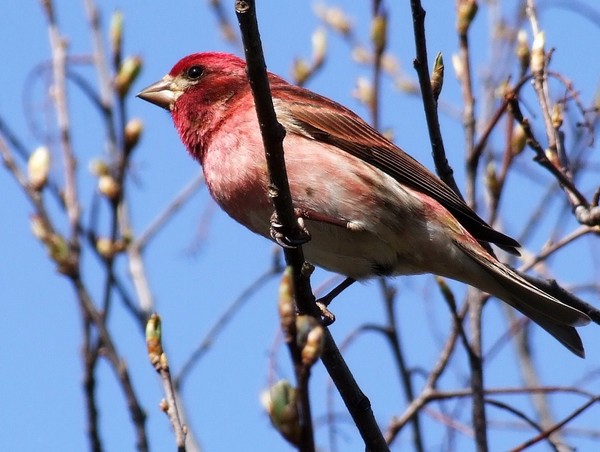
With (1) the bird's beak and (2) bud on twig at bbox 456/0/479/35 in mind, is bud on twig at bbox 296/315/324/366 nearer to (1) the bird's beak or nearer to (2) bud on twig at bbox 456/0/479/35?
(2) bud on twig at bbox 456/0/479/35

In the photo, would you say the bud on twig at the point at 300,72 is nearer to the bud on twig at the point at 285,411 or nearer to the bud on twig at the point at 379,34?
the bud on twig at the point at 379,34

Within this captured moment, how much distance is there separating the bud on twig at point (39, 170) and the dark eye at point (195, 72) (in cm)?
170

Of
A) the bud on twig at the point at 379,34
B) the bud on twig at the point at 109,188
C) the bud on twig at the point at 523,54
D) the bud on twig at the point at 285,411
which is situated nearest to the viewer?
the bud on twig at the point at 285,411

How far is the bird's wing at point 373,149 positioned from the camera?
20.7ft

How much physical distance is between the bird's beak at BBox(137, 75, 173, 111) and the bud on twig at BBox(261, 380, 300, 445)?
4.59 m

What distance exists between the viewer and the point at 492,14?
10.3 meters

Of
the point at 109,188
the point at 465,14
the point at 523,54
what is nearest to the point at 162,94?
the point at 109,188

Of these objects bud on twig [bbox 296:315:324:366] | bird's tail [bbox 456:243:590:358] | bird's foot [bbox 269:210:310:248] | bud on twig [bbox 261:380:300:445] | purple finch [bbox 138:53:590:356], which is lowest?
bud on twig [bbox 261:380:300:445]

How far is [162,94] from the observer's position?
709 centimetres

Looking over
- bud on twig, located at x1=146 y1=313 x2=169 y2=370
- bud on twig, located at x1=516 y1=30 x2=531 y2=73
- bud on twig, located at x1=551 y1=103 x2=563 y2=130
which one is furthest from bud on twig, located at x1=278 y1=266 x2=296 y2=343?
bud on twig, located at x1=516 y1=30 x2=531 y2=73

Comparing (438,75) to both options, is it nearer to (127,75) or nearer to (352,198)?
(352,198)

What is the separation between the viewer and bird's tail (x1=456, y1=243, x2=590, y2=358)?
5.80m

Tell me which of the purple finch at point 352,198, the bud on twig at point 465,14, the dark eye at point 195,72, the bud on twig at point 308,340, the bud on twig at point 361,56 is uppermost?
the bud on twig at point 361,56

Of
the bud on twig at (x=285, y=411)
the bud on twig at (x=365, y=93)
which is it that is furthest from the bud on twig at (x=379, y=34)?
the bud on twig at (x=285, y=411)
